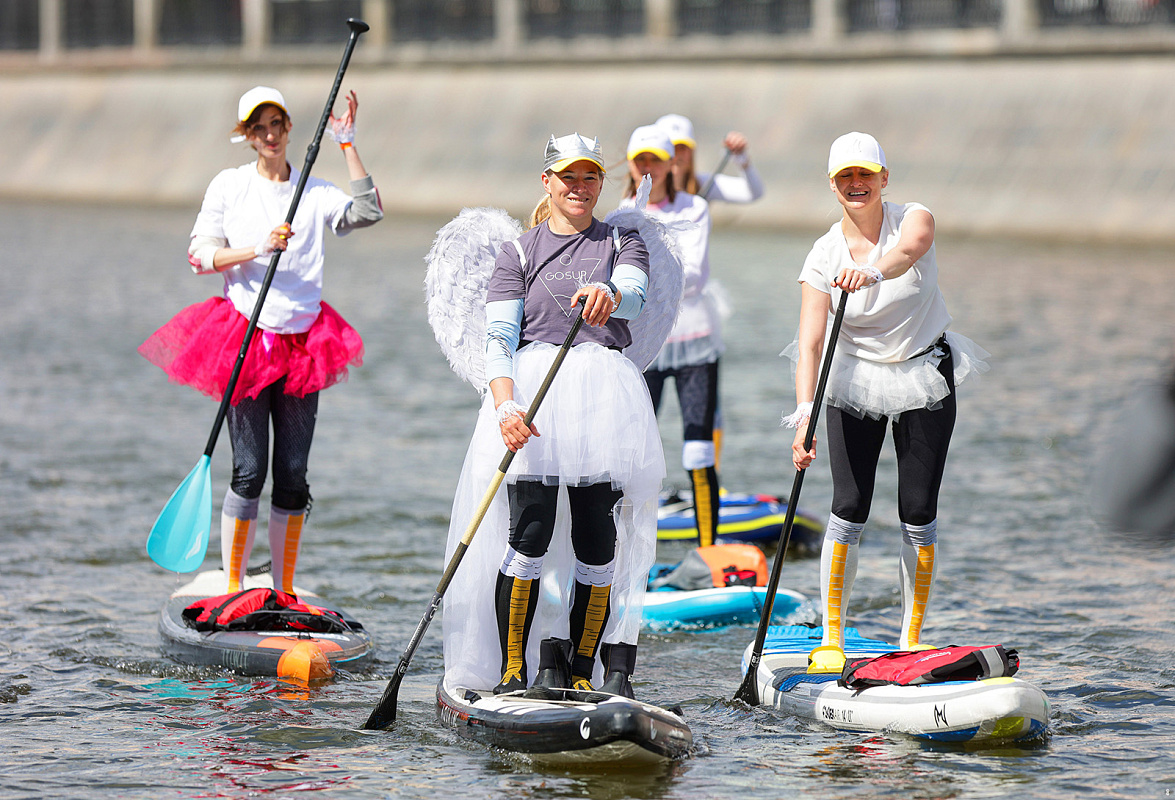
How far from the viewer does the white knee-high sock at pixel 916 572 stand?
6.07 m

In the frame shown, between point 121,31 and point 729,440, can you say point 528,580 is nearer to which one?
point 729,440

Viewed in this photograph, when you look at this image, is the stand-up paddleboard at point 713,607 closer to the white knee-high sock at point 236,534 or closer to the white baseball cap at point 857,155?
the white knee-high sock at point 236,534

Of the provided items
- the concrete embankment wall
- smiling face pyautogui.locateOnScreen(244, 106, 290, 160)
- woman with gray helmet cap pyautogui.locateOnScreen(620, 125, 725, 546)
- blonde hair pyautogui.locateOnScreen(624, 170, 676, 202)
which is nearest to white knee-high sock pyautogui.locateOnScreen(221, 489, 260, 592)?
smiling face pyautogui.locateOnScreen(244, 106, 290, 160)

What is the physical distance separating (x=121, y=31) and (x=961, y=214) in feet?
93.3

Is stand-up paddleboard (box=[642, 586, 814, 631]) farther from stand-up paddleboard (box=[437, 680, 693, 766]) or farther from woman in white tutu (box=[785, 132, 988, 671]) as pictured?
stand-up paddleboard (box=[437, 680, 693, 766])

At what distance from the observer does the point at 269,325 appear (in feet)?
21.9

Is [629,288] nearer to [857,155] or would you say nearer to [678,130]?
[857,155]

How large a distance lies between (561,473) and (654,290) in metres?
0.89

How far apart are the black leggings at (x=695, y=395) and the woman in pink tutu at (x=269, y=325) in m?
1.83

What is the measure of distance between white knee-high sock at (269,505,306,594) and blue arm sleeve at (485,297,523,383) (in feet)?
5.55

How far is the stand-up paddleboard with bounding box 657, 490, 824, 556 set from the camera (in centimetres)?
891

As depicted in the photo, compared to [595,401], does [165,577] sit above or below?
below

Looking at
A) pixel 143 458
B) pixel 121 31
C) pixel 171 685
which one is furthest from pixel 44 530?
pixel 121 31

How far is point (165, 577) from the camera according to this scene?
26.8 ft
